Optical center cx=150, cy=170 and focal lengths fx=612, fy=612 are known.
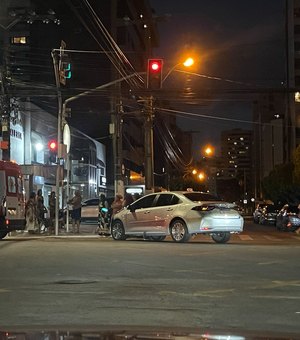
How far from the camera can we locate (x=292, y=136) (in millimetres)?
102312

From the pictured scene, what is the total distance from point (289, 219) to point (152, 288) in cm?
2107

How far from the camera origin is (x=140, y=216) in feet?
66.0

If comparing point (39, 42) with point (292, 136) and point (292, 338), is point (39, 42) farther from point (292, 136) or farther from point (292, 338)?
point (292, 338)

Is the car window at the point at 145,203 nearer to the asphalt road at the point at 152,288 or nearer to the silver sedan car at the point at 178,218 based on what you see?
the silver sedan car at the point at 178,218

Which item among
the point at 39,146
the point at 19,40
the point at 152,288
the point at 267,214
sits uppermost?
the point at 19,40

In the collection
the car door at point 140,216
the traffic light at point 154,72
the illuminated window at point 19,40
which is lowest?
the car door at point 140,216

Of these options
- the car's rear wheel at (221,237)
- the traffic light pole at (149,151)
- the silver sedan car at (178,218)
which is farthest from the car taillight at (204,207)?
the traffic light pole at (149,151)

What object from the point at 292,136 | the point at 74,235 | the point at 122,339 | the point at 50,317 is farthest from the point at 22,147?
the point at 292,136

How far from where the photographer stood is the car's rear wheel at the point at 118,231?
67.9ft

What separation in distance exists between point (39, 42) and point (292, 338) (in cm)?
6061

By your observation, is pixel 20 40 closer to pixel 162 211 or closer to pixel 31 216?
pixel 31 216

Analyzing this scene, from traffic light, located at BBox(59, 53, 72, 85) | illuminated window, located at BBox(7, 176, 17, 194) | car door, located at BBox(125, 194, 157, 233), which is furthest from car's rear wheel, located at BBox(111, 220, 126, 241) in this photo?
traffic light, located at BBox(59, 53, 72, 85)

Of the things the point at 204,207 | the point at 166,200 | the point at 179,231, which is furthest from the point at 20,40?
the point at 204,207

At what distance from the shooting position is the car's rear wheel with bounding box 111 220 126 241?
20.7 metres
